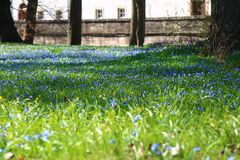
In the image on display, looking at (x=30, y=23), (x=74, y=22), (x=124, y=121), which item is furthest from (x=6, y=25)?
(x=124, y=121)

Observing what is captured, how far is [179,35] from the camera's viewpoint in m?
32.9

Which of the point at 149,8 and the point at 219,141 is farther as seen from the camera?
the point at 149,8

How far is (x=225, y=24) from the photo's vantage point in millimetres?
13406

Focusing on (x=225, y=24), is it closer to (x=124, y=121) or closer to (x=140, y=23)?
(x=124, y=121)

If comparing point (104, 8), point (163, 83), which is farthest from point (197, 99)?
point (104, 8)

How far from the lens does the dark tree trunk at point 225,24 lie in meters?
13.4

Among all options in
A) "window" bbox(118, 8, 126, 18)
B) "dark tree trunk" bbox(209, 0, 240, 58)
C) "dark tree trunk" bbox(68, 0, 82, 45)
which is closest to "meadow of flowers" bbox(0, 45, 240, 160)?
"dark tree trunk" bbox(209, 0, 240, 58)

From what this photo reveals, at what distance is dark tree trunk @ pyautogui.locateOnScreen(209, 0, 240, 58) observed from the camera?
13391 mm

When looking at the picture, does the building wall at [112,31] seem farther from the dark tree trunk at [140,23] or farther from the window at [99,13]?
the window at [99,13]

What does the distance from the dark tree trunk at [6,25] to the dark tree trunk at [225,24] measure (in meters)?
18.2

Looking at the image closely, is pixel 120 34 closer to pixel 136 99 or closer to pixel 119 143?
pixel 136 99

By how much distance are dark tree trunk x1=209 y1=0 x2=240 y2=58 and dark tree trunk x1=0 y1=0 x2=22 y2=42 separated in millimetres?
18250

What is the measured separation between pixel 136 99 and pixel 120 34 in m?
29.7

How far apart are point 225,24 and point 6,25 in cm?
1864
